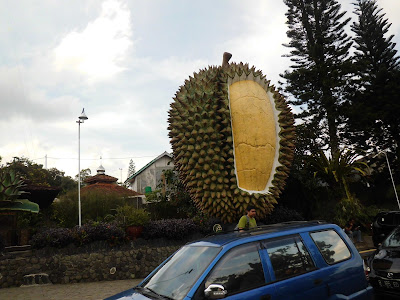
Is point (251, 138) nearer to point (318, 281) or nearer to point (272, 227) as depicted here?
point (272, 227)

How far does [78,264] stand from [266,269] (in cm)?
639

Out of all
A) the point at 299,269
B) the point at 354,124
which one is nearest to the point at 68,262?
the point at 299,269

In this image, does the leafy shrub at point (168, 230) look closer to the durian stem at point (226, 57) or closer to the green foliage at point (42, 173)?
the durian stem at point (226, 57)

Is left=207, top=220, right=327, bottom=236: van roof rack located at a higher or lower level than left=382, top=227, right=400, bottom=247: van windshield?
higher

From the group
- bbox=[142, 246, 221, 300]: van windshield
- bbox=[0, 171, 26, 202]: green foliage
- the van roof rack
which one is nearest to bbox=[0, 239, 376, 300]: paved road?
bbox=[0, 171, 26, 202]: green foliage

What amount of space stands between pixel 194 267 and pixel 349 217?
12.3m

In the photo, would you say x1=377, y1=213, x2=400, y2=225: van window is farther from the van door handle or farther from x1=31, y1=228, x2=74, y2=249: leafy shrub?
x1=31, y1=228, x2=74, y2=249: leafy shrub

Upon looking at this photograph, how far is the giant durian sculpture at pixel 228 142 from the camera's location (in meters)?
8.68

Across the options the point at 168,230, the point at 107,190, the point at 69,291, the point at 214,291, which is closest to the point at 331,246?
the point at 214,291

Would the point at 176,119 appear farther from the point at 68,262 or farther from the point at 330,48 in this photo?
the point at 330,48

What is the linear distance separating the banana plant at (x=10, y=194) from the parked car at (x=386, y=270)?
8553 millimetres

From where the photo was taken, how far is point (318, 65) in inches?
819

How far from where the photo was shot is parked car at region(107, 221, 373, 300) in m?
3.01

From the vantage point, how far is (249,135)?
29.6 feet
